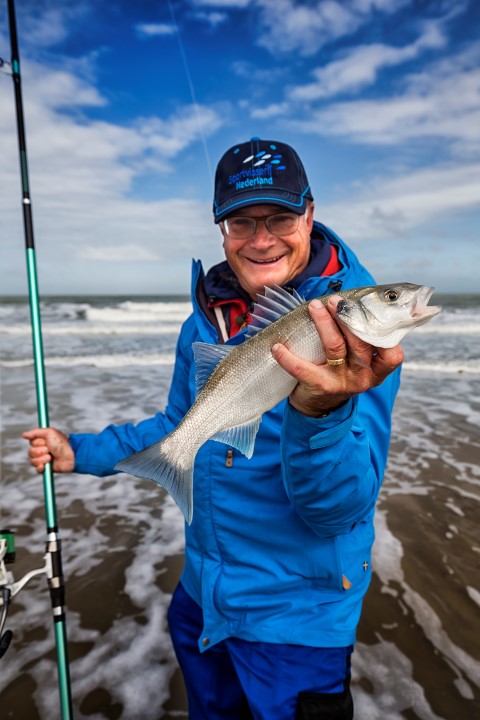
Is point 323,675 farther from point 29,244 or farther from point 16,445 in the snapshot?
point 16,445

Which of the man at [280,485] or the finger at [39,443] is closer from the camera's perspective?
the man at [280,485]

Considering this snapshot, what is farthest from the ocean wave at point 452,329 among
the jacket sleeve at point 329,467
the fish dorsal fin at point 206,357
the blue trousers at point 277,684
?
the fish dorsal fin at point 206,357

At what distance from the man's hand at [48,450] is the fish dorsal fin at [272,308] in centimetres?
179

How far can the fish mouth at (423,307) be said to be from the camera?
165cm

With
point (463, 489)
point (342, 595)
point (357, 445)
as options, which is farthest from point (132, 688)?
point (463, 489)

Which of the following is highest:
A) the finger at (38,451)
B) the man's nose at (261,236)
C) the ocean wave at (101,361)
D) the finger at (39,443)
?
the man's nose at (261,236)

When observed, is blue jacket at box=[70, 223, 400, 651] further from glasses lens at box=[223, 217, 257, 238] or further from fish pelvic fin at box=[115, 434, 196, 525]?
glasses lens at box=[223, 217, 257, 238]

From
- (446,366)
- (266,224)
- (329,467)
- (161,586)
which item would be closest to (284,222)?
(266,224)

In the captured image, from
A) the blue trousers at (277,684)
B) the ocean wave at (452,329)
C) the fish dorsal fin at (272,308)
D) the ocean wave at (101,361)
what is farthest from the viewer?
the ocean wave at (452,329)

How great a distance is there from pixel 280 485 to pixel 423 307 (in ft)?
4.04

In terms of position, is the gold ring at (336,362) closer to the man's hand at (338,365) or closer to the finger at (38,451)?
the man's hand at (338,365)

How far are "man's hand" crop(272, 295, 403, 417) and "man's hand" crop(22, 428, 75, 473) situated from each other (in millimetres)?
1962

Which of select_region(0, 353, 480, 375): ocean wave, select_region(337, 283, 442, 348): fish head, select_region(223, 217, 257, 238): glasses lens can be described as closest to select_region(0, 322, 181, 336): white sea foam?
select_region(0, 353, 480, 375): ocean wave

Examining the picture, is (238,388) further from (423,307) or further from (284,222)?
(284,222)
